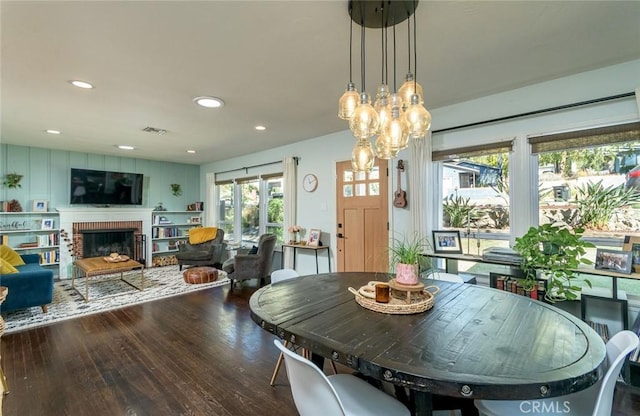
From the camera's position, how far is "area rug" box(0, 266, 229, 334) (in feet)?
11.0

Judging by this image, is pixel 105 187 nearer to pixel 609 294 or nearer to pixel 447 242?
pixel 447 242

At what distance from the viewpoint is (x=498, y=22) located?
1.78 meters

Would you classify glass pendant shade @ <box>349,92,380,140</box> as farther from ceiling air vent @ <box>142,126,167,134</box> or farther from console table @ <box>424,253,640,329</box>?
ceiling air vent @ <box>142,126,167,134</box>

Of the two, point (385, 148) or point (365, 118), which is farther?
point (385, 148)

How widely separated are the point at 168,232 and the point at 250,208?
221 cm

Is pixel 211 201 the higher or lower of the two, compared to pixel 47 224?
higher

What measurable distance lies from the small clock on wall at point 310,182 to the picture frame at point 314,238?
69 centimetres

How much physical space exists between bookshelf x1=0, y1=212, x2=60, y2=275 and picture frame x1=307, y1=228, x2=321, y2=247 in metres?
4.83

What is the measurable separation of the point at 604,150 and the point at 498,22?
1.67 meters

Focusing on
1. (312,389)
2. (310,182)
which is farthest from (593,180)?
(310,182)

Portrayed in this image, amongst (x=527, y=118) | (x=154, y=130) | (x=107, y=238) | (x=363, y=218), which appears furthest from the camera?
(x=107, y=238)

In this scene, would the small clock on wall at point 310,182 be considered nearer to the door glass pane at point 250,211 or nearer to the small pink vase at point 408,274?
the door glass pane at point 250,211

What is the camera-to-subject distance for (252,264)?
4.49 m

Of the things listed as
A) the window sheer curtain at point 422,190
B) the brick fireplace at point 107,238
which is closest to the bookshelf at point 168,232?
the brick fireplace at point 107,238
